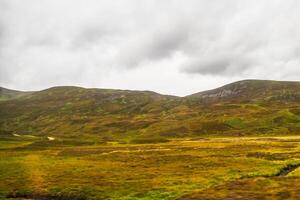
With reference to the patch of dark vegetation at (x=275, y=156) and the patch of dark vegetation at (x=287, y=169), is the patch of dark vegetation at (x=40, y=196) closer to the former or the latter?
the patch of dark vegetation at (x=287, y=169)

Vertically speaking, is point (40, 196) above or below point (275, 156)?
below

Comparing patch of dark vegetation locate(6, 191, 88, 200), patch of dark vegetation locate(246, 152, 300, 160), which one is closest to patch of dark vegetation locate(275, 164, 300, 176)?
patch of dark vegetation locate(246, 152, 300, 160)

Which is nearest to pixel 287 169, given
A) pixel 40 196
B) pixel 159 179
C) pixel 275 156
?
pixel 275 156

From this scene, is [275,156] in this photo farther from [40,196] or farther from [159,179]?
[40,196]

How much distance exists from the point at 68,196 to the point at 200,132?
152m

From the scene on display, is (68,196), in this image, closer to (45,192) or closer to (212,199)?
(45,192)

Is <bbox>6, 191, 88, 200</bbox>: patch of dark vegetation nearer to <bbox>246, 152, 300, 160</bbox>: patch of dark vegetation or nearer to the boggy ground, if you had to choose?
the boggy ground

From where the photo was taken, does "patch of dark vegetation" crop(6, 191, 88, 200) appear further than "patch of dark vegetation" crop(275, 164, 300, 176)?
No

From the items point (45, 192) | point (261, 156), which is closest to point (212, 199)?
point (45, 192)

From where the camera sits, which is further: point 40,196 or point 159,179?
point 159,179

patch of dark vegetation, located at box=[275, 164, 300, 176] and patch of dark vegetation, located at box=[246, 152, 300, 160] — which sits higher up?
patch of dark vegetation, located at box=[246, 152, 300, 160]

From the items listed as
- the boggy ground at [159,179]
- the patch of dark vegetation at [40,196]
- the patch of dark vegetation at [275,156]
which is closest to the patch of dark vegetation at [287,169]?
the boggy ground at [159,179]

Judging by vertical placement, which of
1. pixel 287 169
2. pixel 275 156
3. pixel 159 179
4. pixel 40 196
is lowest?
pixel 40 196

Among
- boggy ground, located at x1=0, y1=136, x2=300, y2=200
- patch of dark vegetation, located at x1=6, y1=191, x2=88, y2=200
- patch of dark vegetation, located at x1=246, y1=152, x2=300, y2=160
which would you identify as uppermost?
patch of dark vegetation, located at x1=246, y1=152, x2=300, y2=160
